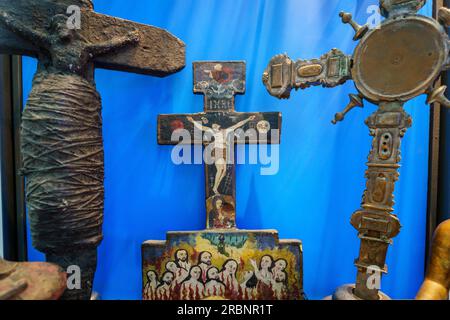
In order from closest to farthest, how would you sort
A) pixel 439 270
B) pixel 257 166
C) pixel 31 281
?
1. pixel 31 281
2. pixel 439 270
3. pixel 257 166

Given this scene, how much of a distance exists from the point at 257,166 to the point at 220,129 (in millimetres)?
359

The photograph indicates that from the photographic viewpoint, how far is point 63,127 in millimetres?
1114

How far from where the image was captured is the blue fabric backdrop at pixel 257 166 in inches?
64.6

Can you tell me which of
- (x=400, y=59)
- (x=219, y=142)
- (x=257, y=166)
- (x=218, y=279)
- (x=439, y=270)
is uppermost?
(x=400, y=59)

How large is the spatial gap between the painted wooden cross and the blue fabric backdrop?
15 cm

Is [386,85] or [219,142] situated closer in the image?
[386,85]

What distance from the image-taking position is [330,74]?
4.27ft

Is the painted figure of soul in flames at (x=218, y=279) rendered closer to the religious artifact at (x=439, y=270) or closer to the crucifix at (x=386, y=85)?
the crucifix at (x=386, y=85)

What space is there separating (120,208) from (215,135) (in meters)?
0.81

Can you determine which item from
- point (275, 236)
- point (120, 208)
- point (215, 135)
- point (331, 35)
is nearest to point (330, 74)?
point (331, 35)

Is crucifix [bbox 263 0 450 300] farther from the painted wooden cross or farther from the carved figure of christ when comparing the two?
the carved figure of christ

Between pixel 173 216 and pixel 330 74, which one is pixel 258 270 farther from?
pixel 330 74

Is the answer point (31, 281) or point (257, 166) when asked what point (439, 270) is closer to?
point (257, 166)

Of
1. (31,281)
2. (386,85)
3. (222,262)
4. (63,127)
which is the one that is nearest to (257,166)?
(222,262)
